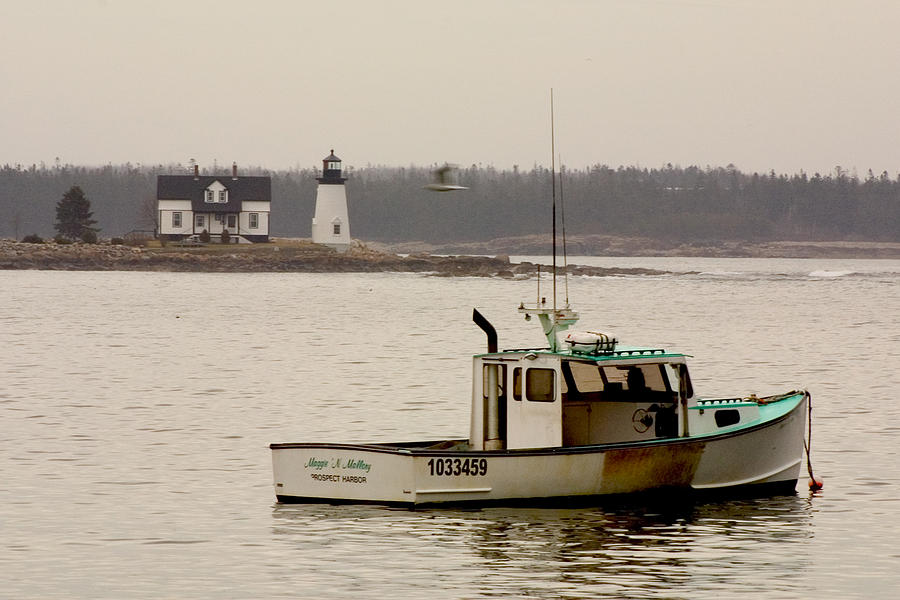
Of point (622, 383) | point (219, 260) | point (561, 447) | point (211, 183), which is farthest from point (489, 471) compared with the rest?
Result: point (219, 260)

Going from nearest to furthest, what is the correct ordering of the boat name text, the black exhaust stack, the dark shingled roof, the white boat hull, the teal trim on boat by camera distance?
the white boat hull < the boat name text < the black exhaust stack < the teal trim on boat < the dark shingled roof

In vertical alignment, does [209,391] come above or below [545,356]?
below

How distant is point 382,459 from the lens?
68.8ft

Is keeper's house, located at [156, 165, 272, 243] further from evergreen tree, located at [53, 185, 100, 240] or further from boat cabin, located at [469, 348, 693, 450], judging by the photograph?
boat cabin, located at [469, 348, 693, 450]

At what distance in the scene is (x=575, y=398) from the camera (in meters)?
22.2

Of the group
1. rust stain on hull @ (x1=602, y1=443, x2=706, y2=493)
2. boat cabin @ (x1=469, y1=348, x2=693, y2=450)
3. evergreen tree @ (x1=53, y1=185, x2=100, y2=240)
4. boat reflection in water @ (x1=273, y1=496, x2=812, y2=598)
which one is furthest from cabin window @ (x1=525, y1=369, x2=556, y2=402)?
evergreen tree @ (x1=53, y1=185, x2=100, y2=240)

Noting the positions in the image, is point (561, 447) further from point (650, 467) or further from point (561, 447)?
point (650, 467)

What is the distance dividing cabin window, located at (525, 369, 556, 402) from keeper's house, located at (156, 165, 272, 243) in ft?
380

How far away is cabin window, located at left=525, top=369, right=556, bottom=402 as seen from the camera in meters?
21.7

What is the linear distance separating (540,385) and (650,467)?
216cm

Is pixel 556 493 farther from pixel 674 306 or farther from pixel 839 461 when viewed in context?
pixel 674 306

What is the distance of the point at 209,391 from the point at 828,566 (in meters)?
27.8

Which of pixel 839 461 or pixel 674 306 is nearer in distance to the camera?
pixel 839 461

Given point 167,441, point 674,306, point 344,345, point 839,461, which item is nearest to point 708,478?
point 839,461
